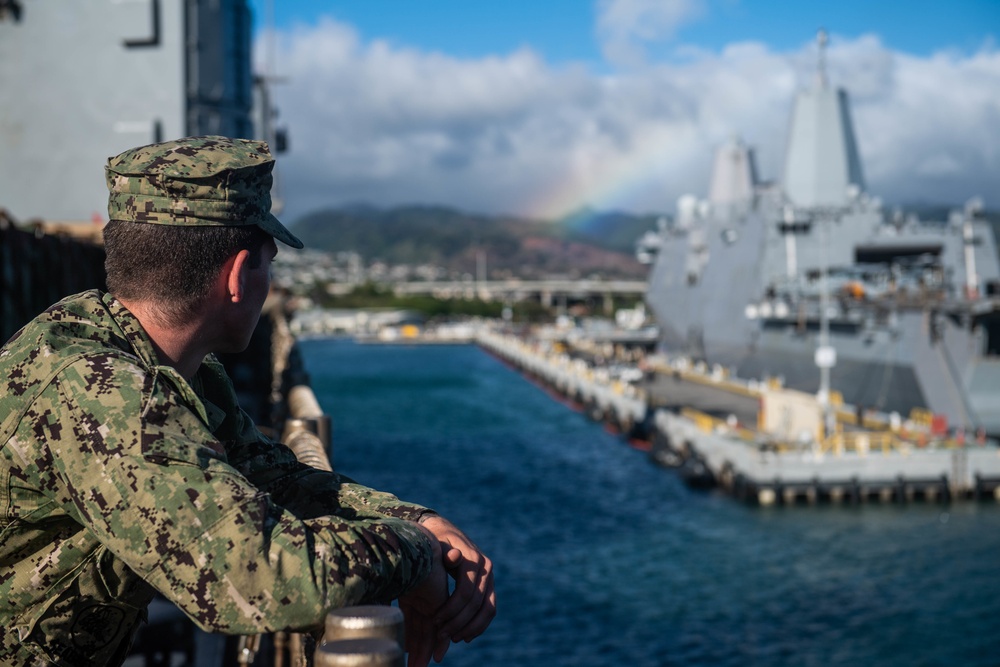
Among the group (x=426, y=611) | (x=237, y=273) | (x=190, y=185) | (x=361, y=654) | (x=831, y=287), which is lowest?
(x=426, y=611)

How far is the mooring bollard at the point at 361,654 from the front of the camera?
4.10 ft

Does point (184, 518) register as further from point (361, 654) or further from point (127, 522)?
point (361, 654)

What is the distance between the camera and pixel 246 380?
20.3m

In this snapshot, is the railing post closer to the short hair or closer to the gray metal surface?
the short hair

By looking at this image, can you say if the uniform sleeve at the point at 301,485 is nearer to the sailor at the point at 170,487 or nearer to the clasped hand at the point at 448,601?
the sailor at the point at 170,487

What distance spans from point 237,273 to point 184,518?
1.63ft

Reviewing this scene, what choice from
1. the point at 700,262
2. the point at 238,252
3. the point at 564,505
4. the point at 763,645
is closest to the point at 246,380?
the point at 564,505

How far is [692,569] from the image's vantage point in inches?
679

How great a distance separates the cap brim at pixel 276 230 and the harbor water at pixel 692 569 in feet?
41.0

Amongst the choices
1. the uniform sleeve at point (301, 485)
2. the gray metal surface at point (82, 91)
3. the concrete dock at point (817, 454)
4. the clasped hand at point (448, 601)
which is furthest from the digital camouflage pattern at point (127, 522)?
the concrete dock at point (817, 454)

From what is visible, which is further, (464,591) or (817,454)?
(817,454)

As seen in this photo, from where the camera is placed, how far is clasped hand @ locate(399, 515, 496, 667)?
1734 millimetres

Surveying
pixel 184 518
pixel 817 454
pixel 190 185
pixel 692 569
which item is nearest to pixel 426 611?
pixel 184 518

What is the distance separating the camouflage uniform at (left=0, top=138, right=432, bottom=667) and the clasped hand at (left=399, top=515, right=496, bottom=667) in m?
0.10
